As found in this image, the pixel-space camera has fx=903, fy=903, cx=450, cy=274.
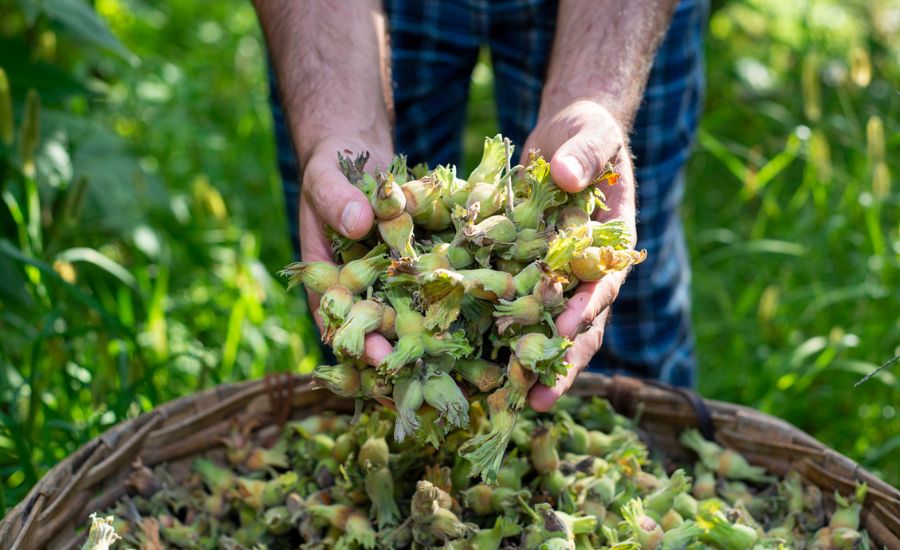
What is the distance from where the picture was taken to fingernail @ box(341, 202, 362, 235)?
1215 millimetres

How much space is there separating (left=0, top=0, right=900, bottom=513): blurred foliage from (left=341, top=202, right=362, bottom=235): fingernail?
2.36 feet

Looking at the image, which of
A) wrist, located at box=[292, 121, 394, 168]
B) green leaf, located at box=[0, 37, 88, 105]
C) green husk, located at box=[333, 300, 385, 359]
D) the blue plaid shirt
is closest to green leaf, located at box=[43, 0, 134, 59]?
green leaf, located at box=[0, 37, 88, 105]

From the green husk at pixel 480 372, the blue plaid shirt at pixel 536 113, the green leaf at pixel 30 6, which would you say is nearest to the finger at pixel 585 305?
the green husk at pixel 480 372

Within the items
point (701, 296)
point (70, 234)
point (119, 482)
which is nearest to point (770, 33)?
point (701, 296)

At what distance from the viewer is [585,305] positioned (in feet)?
3.91

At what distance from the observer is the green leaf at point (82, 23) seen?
73.7 inches

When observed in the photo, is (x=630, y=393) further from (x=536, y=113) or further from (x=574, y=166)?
(x=536, y=113)

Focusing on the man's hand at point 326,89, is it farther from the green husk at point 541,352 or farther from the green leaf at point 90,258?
the green leaf at point 90,258

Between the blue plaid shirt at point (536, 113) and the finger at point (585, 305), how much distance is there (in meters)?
0.80

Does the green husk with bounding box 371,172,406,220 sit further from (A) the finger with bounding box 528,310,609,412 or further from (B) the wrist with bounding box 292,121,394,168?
(A) the finger with bounding box 528,310,609,412

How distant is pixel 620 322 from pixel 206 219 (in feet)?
4.23

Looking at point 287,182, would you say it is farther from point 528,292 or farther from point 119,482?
point 528,292

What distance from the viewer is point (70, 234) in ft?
7.27

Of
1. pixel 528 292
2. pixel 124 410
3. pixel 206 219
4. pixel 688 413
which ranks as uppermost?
pixel 528 292
